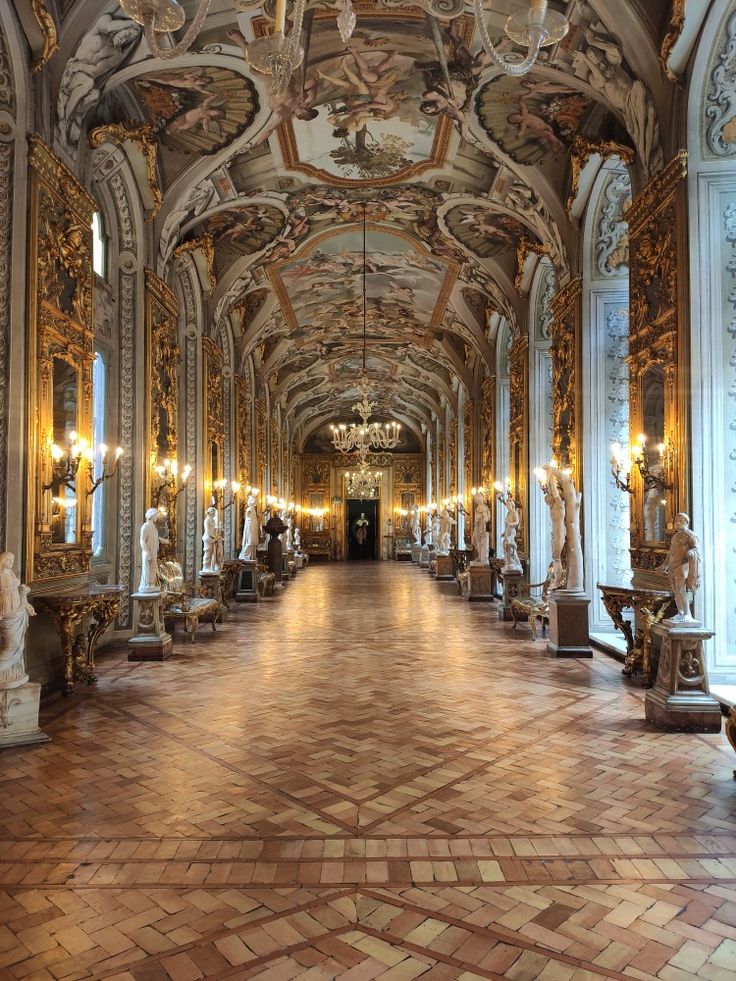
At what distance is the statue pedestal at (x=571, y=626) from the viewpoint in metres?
8.85

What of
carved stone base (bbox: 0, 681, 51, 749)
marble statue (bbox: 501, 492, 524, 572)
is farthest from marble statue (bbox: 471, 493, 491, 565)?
carved stone base (bbox: 0, 681, 51, 749)

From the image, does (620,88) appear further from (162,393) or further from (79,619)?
(79,619)

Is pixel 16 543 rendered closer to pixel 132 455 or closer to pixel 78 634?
pixel 78 634

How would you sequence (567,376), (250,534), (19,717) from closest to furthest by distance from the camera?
(19,717), (567,376), (250,534)

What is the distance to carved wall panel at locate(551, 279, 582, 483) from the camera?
33.9ft

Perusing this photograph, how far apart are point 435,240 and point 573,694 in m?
10.5

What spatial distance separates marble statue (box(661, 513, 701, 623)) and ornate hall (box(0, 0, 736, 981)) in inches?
1.6

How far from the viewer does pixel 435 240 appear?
14398 millimetres

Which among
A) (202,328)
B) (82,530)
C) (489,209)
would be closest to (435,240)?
(489,209)

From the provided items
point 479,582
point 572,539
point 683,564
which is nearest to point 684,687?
point 683,564

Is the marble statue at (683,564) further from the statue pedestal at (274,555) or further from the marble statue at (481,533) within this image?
the statue pedestal at (274,555)

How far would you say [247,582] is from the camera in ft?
52.3

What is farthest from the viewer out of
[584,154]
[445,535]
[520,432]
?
[445,535]

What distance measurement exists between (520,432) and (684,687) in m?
9.10
